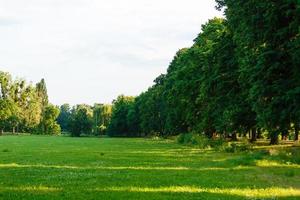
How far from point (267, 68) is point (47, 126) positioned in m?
159

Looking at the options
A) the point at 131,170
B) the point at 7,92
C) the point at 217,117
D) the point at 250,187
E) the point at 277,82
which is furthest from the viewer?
the point at 7,92

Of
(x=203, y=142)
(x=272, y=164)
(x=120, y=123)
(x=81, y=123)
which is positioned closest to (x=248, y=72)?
(x=272, y=164)

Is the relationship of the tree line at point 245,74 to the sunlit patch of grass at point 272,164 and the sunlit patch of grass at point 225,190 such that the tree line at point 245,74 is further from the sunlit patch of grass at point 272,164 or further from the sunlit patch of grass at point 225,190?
the sunlit patch of grass at point 225,190

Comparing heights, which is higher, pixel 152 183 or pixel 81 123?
pixel 81 123

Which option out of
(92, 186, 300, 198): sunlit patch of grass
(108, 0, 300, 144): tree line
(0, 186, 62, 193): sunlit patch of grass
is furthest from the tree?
(0, 186, 62, 193): sunlit patch of grass

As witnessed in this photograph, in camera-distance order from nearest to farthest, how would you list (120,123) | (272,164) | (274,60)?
(272,164) → (274,60) → (120,123)

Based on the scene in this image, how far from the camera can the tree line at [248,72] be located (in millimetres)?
32531

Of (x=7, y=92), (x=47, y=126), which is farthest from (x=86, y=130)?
(x=7, y=92)

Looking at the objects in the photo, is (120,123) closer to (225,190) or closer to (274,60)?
(274,60)

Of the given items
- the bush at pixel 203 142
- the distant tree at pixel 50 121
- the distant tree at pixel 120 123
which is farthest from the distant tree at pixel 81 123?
the bush at pixel 203 142

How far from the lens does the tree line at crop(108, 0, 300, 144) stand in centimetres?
3253

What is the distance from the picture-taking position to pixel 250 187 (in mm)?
20594

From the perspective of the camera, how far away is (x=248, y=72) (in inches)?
1432

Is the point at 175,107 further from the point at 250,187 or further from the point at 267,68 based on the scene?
the point at 250,187
